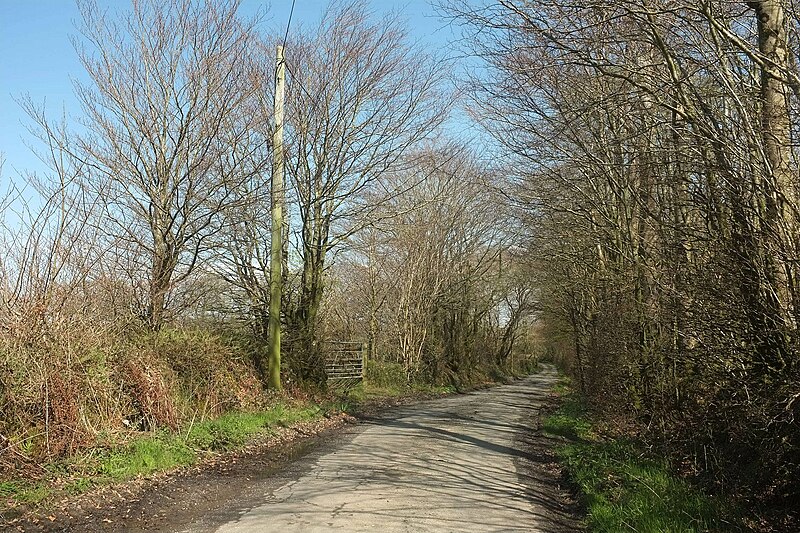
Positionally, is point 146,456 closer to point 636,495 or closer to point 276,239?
point 636,495

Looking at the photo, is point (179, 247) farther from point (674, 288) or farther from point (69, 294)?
point (674, 288)

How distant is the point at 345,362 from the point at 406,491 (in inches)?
596

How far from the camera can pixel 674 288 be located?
7559 millimetres

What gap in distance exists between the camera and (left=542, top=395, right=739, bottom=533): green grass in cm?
605

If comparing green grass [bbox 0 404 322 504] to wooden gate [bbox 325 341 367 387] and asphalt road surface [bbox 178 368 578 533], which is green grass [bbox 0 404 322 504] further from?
wooden gate [bbox 325 341 367 387]

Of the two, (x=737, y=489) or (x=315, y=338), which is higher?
(x=315, y=338)

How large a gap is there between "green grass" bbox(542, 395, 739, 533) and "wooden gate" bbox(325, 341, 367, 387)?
11634mm

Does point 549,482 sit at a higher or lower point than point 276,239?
lower

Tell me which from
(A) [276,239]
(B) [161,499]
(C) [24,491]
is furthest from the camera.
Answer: (A) [276,239]

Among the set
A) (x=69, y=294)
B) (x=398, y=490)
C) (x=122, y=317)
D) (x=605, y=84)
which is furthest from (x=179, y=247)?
(x=605, y=84)

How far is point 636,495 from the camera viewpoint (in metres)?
7.24

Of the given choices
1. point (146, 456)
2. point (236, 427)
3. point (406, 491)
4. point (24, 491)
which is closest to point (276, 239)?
point (236, 427)

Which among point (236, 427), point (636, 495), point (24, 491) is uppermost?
point (236, 427)

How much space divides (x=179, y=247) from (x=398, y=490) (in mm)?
7830
